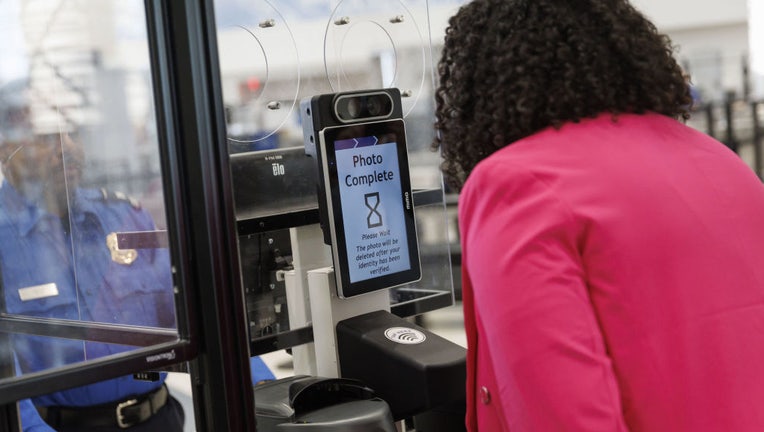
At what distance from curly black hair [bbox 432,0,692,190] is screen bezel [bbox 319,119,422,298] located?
316 mm

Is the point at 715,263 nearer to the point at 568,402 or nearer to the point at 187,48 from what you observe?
the point at 568,402

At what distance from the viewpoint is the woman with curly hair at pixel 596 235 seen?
1.13 meters

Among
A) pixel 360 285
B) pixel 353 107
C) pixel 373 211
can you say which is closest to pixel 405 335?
pixel 360 285

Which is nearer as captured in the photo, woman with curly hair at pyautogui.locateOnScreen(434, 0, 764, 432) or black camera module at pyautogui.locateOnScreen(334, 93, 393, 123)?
woman with curly hair at pyautogui.locateOnScreen(434, 0, 764, 432)

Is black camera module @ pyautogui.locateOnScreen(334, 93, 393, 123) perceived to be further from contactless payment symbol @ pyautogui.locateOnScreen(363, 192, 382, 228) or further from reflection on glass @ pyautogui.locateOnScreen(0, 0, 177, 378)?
reflection on glass @ pyautogui.locateOnScreen(0, 0, 177, 378)

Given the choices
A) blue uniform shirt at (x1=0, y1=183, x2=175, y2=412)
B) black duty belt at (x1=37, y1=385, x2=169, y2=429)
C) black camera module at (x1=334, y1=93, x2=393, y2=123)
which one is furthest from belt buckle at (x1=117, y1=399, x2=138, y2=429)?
black camera module at (x1=334, y1=93, x2=393, y2=123)

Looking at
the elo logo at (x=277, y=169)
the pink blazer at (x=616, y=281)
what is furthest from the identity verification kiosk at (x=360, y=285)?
the pink blazer at (x=616, y=281)

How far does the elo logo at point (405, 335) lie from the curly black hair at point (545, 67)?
37 cm

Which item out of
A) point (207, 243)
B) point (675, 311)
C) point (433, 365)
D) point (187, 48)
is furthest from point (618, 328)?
point (187, 48)

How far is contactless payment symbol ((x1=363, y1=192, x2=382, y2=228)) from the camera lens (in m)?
1.60

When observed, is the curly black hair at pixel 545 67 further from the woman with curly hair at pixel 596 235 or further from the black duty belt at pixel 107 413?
the black duty belt at pixel 107 413

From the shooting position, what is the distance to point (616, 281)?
1156mm

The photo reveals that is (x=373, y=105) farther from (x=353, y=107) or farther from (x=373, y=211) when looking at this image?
(x=373, y=211)

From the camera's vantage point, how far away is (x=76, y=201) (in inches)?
58.9
